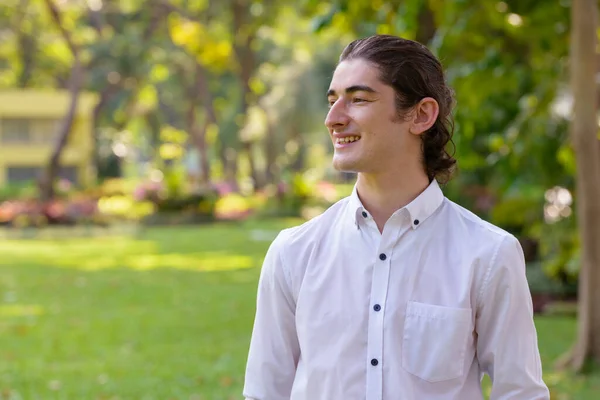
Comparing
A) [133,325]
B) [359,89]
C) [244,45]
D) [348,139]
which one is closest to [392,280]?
[348,139]

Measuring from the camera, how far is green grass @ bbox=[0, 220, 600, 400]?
8.38m

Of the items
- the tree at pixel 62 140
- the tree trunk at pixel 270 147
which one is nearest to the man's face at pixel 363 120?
the tree at pixel 62 140

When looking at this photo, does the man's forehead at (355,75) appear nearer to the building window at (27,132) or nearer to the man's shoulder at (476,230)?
the man's shoulder at (476,230)

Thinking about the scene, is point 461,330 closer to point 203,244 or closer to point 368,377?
point 368,377

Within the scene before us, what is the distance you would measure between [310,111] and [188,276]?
3110cm

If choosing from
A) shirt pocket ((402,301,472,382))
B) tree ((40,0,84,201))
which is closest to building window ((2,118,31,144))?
tree ((40,0,84,201))

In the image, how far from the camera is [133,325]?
11.8 metres

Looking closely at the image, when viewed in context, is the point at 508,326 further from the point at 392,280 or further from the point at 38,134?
the point at 38,134

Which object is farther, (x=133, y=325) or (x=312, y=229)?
(x=133, y=325)

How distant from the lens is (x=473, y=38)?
28.4 ft

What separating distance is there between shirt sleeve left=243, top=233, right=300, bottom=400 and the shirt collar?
0.20 metres

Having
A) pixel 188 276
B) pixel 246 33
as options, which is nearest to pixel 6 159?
pixel 246 33

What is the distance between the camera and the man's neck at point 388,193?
2594 mm

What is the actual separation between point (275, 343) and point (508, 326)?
0.58 m
